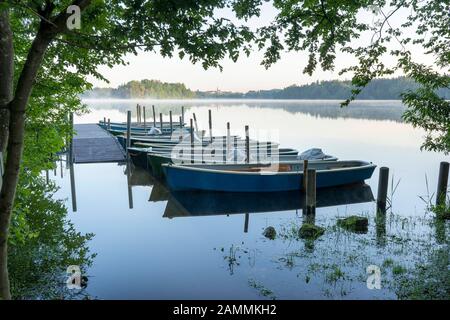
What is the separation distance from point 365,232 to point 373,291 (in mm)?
4249

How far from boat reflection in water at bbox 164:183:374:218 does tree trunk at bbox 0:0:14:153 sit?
37.9 ft

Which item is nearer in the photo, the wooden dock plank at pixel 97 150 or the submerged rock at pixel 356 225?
the submerged rock at pixel 356 225

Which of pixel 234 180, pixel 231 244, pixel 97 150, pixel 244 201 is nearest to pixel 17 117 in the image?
pixel 231 244

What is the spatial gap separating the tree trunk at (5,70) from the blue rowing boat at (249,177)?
492 inches

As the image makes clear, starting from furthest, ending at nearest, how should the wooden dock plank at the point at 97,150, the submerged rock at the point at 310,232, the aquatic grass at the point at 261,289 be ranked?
the wooden dock plank at the point at 97,150, the submerged rock at the point at 310,232, the aquatic grass at the point at 261,289

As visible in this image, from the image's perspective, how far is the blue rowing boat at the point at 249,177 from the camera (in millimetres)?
17562

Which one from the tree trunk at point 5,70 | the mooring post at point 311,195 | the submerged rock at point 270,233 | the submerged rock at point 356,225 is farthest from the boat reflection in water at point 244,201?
the tree trunk at point 5,70

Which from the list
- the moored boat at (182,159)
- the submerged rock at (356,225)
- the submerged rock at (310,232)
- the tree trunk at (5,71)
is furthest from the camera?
the moored boat at (182,159)

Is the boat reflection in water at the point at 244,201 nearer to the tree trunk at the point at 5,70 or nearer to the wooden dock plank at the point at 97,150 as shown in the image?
the wooden dock plank at the point at 97,150

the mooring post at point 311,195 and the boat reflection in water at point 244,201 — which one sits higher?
the mooring post at point 311,195

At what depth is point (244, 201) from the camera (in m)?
17.8

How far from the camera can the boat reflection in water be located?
16734 mm

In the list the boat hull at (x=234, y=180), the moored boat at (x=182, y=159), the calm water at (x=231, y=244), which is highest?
the moored boat at (x=182, y=159)

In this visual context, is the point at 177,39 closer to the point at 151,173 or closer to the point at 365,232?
the point at 365,232
